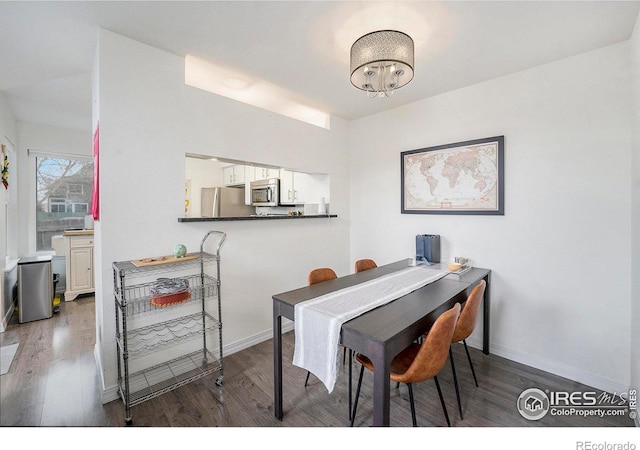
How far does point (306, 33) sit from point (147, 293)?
2099mm

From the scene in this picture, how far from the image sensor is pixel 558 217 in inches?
86.4

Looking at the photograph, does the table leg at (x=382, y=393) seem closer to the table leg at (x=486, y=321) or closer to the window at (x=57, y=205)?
the table leg at (x=486, y=321)

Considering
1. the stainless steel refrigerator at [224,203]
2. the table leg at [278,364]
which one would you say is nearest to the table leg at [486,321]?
the table leg at [278,364]

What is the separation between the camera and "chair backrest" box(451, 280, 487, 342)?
68.9 inches

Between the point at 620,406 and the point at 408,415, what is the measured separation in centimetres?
142

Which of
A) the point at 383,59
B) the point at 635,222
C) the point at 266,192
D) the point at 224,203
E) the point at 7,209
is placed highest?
the point at 383,59

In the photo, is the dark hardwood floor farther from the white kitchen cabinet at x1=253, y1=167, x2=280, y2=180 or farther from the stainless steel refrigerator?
the white kitchen cabinet at x1=253, y1=167, x2=280, y2=180

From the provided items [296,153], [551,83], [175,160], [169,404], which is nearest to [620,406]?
[551,83]

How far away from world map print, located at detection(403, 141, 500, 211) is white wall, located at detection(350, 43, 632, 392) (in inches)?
4.3

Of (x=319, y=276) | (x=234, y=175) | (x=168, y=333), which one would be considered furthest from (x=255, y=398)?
(x=234, y=175)

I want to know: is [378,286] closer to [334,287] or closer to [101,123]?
[334,287]

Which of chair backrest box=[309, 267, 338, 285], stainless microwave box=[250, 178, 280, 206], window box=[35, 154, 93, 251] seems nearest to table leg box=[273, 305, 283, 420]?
chair backrest box=[309, 267, 338, 285]

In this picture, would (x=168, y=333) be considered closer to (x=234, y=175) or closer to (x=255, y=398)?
(x=255, y=398)
